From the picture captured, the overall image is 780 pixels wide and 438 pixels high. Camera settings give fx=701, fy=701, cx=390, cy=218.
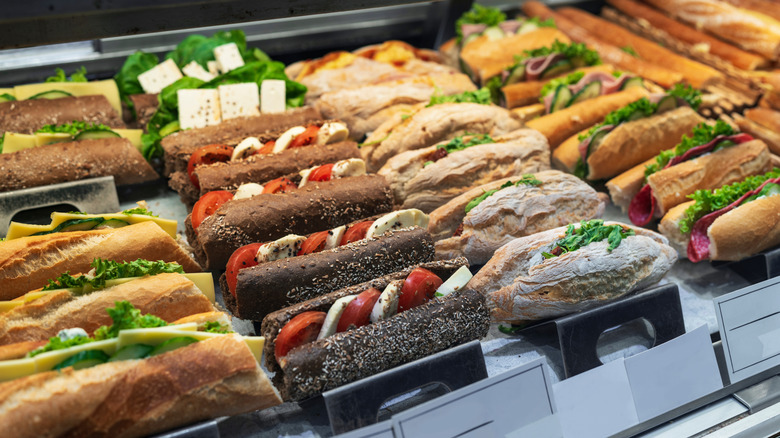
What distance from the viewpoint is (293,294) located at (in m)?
3.18

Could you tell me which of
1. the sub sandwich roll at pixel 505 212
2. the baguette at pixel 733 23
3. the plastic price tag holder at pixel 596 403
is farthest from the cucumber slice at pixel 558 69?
the plastic price tag holder at pixel 596 403

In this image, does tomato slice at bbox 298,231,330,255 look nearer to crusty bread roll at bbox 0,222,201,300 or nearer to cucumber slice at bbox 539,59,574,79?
crusty bread roll at bbox 0,222,201,300

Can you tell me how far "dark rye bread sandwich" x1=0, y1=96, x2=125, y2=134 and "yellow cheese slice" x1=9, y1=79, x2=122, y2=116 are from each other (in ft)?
0.52

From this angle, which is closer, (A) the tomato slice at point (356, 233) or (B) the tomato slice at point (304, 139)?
(A) the tomato slice at point (356, 233)

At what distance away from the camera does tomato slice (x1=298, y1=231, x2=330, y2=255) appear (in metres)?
3.39

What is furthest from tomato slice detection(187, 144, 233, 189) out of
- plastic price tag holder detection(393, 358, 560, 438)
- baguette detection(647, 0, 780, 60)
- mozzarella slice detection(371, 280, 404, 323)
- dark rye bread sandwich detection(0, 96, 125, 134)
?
baguette detection(647, 0, 780, 60)

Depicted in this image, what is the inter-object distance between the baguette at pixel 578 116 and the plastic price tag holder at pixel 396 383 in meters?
2.34

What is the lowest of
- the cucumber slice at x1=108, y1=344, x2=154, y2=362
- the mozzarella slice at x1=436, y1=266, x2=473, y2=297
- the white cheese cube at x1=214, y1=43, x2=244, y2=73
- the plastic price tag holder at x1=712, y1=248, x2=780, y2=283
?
the plastic price tag holder at x1=712, y1=248, x2=780, y2=283

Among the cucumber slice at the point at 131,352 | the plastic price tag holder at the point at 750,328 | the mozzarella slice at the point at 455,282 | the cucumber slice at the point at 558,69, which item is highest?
the cucumber slice at the point at 558,69

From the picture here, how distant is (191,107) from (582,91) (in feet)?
9.04

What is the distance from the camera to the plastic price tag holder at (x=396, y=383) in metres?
2.64

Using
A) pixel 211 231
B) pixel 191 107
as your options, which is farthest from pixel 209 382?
pixel 191 107

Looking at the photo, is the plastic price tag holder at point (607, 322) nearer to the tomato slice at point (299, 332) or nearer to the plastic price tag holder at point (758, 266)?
the plastic price tag holder at point (758, 266)

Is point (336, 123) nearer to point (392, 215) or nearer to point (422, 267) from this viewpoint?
point (392, 215)
